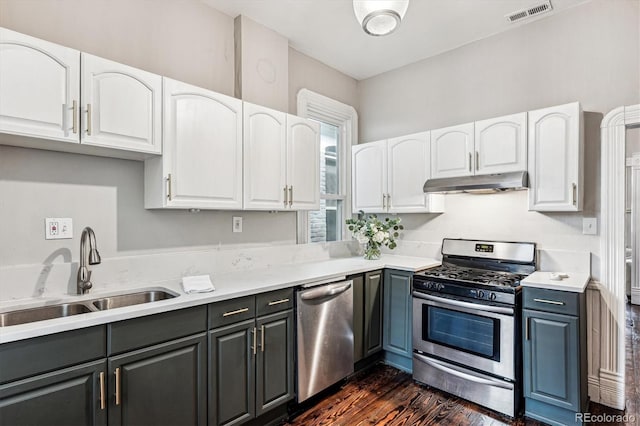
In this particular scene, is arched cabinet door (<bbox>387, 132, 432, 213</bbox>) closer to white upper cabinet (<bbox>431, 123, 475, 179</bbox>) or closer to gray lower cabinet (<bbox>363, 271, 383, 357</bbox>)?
white upper cabinet (<bbox>431, 123, 475, 179</bbox>)

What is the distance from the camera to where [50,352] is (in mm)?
1386

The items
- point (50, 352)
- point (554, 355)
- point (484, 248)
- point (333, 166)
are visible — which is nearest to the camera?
point (50, 352)

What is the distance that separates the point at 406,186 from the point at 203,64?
2.08 m

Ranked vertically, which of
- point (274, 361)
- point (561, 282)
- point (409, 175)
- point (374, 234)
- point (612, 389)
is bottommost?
point (612, 389)

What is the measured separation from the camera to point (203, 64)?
2.65 meters

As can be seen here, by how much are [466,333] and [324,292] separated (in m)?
1.11

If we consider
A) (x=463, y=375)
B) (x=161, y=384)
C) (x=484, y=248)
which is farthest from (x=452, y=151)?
(x=161, y=384)

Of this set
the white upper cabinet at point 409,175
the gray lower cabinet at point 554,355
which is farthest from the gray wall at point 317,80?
the gray lower cabinet at point 554,355

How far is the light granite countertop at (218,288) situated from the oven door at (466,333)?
0.38m

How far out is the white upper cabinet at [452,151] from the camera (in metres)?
2.86

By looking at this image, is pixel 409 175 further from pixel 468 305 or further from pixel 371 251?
pixel 468 305

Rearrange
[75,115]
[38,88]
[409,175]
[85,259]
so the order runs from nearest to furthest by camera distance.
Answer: [38,88] < [75,115] < [85,259] < [409,175]

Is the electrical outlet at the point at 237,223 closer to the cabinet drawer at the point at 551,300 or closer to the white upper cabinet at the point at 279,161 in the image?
the white upper cabinet at the point at 279,161

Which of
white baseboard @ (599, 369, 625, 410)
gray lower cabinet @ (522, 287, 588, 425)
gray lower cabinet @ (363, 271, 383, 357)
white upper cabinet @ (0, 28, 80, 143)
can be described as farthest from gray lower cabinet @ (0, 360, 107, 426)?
white baseboard @ (599, 369, 625, 410)
